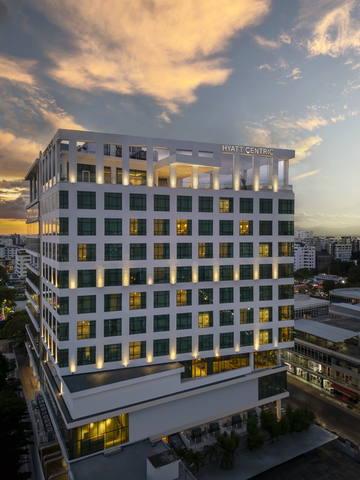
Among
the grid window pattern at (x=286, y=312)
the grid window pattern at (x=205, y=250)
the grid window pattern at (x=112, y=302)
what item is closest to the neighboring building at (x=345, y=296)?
the grid window pattern at (x=286, y=312)

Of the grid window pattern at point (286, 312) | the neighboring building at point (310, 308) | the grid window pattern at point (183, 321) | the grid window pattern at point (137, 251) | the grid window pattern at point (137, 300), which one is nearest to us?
the grid window pattern at point (137, 300)

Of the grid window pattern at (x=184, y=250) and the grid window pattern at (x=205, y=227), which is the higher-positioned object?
the grid window pattern at (x=205, y=227)

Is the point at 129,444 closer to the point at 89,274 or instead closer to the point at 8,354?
the point at 89,274

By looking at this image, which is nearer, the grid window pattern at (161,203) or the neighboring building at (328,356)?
the grid window pattern at (161,203)

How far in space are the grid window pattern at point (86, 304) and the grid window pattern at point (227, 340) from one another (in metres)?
16.4

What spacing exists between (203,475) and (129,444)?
8131mm

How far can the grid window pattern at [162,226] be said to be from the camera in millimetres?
35531

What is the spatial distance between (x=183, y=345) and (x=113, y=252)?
14.2m

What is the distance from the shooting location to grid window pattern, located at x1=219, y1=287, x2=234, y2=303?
3817 centimetres

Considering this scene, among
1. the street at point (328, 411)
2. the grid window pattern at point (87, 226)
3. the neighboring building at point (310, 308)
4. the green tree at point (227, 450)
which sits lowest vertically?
the street at point (328, 411)

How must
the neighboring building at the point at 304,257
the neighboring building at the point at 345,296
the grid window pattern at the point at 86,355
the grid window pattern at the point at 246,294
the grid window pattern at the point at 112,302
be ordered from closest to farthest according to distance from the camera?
the grid window pattern at the point at 86,355 < the grid window pattern at the point at 112,302 < the grid window pattern at the point at 246,294 < the neighboring building at the point at 345,296 < the neighboring building at the point at 304,257

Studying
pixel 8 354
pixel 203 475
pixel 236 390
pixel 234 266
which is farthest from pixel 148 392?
pixel 8 354

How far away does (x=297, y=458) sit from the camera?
34469 millimetres

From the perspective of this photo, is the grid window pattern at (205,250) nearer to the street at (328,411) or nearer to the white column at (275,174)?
the white column at (275,174)
